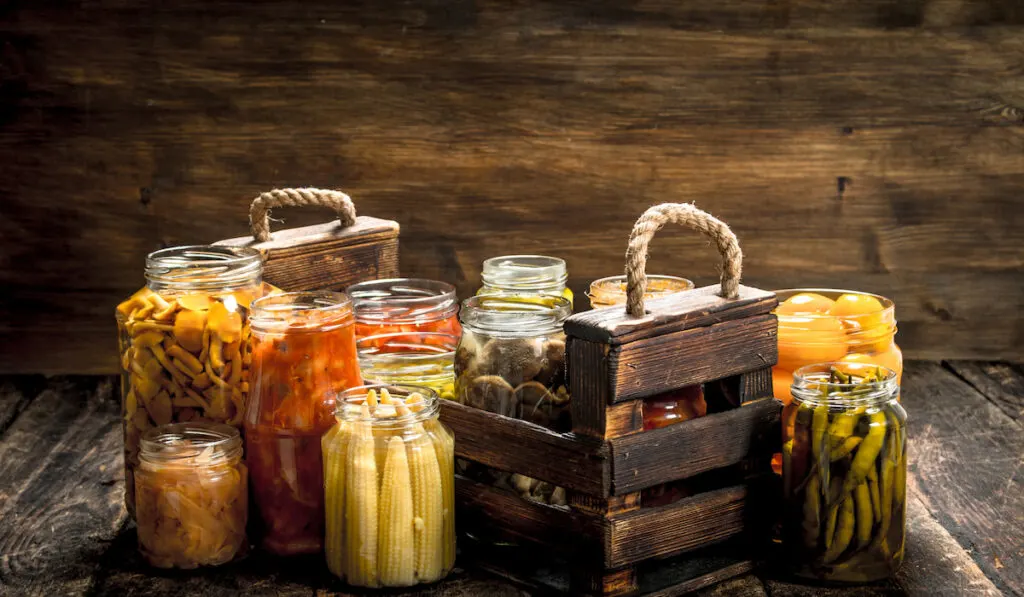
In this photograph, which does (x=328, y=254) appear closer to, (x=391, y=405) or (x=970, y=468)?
(x=391, y=405)

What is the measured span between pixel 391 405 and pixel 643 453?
0.25 m

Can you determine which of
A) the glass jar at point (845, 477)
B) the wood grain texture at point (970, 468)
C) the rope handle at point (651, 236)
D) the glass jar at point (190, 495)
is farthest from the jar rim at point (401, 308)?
the wood grain texture at point (970, 468)

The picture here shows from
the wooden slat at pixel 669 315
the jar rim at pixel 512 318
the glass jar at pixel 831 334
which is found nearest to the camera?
the wooden slat at pixel 669 315

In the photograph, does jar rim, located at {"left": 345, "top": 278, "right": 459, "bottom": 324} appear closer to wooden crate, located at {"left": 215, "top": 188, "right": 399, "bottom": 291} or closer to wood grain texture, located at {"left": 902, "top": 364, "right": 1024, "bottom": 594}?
wooden crate, located at {"left": 215, "top": 188, "right": 399, "bottom": 291}

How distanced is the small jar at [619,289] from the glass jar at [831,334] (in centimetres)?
12

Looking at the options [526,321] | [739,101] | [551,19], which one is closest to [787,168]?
[739,101]

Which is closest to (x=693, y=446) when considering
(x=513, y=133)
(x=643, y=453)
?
(x=643, y=453)

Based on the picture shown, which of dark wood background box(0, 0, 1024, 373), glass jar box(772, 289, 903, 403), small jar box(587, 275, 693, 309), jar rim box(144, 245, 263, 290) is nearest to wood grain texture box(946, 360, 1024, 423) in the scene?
dark wood background box(0, 0, 1024, 373)

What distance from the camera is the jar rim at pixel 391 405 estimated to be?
1238 mm

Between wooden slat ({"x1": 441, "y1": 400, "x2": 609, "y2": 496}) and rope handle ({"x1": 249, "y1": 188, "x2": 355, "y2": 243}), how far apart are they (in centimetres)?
36

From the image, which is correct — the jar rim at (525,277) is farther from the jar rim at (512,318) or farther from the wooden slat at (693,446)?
the wooden slat at (693,446)

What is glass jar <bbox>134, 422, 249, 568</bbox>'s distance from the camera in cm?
130

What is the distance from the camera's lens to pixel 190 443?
1310mm

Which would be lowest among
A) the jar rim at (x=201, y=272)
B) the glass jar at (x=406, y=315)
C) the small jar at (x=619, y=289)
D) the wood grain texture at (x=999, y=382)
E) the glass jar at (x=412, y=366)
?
the wood grain texture at (x=999, y=382)
